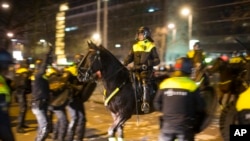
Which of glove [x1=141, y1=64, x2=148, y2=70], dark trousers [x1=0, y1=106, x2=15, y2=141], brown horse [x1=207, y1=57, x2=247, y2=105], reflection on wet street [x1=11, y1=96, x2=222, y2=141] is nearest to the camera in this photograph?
dark trousers [x1=0, y1=106, x2=15, y2=141]

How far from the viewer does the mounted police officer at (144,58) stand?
8.84 meters

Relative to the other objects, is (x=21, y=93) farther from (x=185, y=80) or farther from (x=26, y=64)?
(x=185, y=80)

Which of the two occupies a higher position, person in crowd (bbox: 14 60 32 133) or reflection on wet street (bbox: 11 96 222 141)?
person in crowd (bbox: 14 60 32 133)

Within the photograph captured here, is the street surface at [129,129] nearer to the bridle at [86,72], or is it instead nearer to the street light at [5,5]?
the bridle at [86,72]

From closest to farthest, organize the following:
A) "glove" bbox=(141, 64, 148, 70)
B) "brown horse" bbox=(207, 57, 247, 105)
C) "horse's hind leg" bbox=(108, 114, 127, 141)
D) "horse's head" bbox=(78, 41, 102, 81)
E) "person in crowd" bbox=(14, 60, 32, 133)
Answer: "horse's hind leg" bbox=(108, 114, 127, 141) → "horse's head" bbox=(78, 41, 102, 81) → "glove" bbox=(141, 64, 148, 70) → "brown horse" bbox=(207, 57, 247, 105) → "person in crowd" bbox=(14, 60, 32, 133)

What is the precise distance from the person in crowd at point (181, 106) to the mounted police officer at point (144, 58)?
3.33 meters

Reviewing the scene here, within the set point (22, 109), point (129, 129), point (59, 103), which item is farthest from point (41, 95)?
point (129, 129)

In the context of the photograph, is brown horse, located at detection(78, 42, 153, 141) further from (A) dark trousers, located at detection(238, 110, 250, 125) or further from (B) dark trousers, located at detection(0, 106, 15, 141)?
(A) dark trousers, located at detection(238, 110, 250, 125)

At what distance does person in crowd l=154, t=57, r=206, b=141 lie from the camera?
5.24 m

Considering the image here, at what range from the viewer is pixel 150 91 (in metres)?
8.99

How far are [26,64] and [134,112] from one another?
16.0 ft

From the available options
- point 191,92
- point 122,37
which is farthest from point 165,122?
point 122,37

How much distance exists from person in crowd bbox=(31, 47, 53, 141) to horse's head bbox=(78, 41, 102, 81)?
713 mm

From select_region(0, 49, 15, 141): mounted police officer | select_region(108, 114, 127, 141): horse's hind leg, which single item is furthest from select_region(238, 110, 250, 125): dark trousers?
select_region(108, 114, 127, 141): horse's hind leg
